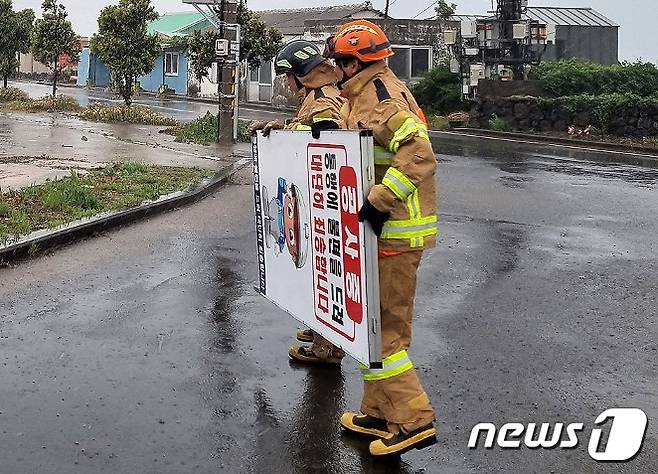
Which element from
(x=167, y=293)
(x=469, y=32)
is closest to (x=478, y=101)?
(x=469, y=32)

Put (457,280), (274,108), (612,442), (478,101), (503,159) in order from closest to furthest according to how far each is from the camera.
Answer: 1. (612,442)
2. (457,280)
3. (503,159)
4. (478,101)
5. (274,108)

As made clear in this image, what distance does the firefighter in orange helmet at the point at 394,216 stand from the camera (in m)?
4.09

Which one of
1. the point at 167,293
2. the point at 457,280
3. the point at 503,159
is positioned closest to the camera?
the point at 167,293

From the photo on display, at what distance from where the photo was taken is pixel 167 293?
718cm

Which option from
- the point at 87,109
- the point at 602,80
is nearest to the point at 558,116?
the point at 602,80

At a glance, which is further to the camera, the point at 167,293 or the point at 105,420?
the point at 167,293

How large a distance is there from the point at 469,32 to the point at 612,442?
28805 millimetres

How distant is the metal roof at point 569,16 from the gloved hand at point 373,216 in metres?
43.4

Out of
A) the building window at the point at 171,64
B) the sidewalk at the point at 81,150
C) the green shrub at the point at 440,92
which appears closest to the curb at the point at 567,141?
the green shrub at the point at 440,92

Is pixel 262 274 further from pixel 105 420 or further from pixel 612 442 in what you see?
pixel 612 442

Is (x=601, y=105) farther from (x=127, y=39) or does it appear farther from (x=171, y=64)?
(x=171, y=64)

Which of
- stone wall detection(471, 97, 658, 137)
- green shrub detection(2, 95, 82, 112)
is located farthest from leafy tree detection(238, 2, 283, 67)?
green shrub detection(2, 95, 82, 112)

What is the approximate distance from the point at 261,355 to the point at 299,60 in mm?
1875

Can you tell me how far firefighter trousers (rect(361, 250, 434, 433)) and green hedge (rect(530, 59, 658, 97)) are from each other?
25.2m
